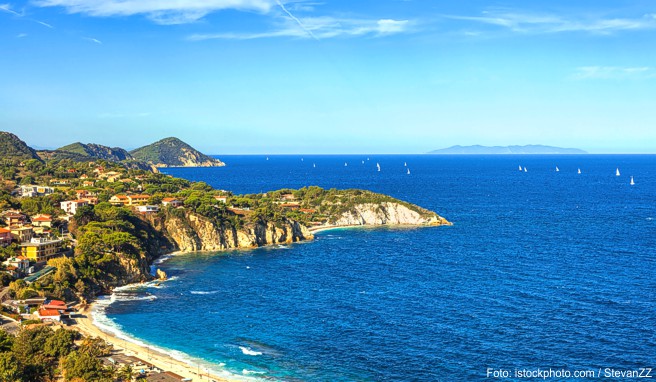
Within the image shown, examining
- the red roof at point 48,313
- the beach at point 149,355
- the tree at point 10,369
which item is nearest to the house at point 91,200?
the red roof at point 48,313

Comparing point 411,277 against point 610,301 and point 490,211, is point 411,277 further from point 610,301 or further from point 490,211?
point 490,211

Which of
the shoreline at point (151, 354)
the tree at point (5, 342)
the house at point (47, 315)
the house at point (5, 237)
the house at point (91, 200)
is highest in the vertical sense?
the house at point (91, 200)

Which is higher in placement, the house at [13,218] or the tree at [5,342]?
the house at [13,218]

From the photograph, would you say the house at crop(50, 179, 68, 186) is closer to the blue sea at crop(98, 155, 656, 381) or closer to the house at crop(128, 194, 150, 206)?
the house at crop(128, 194, 150, 206)

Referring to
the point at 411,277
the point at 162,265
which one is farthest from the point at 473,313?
the point at 162,265

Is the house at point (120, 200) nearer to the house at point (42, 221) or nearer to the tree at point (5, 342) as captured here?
the house at point (42, 221)

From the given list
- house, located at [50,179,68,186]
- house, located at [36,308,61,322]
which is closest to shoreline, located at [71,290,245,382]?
house, located at [36,308,61,322]

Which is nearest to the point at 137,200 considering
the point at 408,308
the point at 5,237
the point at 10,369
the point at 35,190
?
the point at 35,190
